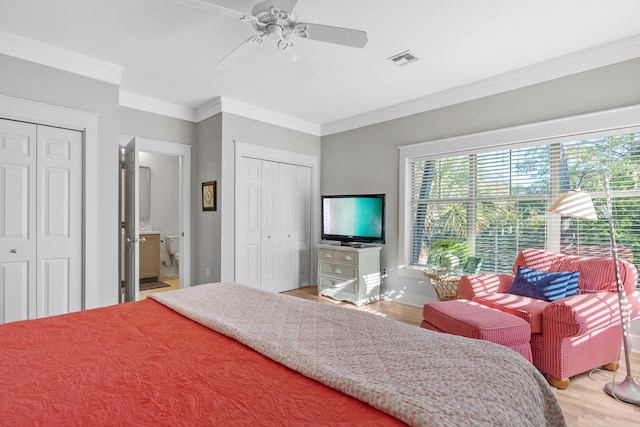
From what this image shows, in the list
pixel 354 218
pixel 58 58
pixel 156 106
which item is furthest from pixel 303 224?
pixel 58 58

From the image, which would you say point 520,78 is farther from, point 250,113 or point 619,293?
point 250,113

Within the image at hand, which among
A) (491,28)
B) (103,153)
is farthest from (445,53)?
(103,153)

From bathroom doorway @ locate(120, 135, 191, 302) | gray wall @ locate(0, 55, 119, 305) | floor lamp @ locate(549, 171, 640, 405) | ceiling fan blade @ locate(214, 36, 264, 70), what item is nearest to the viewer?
floor lamp @ locate(549, 171, 640, 405)

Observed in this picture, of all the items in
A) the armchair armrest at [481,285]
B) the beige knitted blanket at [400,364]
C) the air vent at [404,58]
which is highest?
the air vent at [404,58]

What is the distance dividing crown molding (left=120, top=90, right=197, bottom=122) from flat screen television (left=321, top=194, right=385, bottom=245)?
219 cm

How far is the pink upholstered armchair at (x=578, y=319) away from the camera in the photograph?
2.24m

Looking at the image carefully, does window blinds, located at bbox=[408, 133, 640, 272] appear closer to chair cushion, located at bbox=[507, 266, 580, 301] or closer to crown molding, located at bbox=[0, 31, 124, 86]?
chair cushion, located at bbox=[507, 266, 580, 301]

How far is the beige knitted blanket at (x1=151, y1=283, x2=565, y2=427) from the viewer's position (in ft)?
2.88

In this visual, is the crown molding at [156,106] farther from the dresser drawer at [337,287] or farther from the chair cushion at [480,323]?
the chair cushion at [480,323]

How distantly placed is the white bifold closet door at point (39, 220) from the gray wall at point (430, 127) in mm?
3264

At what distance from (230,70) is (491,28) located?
2346 millimetres

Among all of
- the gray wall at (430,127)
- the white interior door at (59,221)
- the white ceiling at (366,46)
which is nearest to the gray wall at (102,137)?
the white interior door at (59,221)

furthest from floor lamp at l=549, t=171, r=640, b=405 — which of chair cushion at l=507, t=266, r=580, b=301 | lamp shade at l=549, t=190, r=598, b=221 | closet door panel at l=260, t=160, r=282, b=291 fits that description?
closet door panel at l=260, t=160, r=282, b=291

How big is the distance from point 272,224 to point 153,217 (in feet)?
9.24
